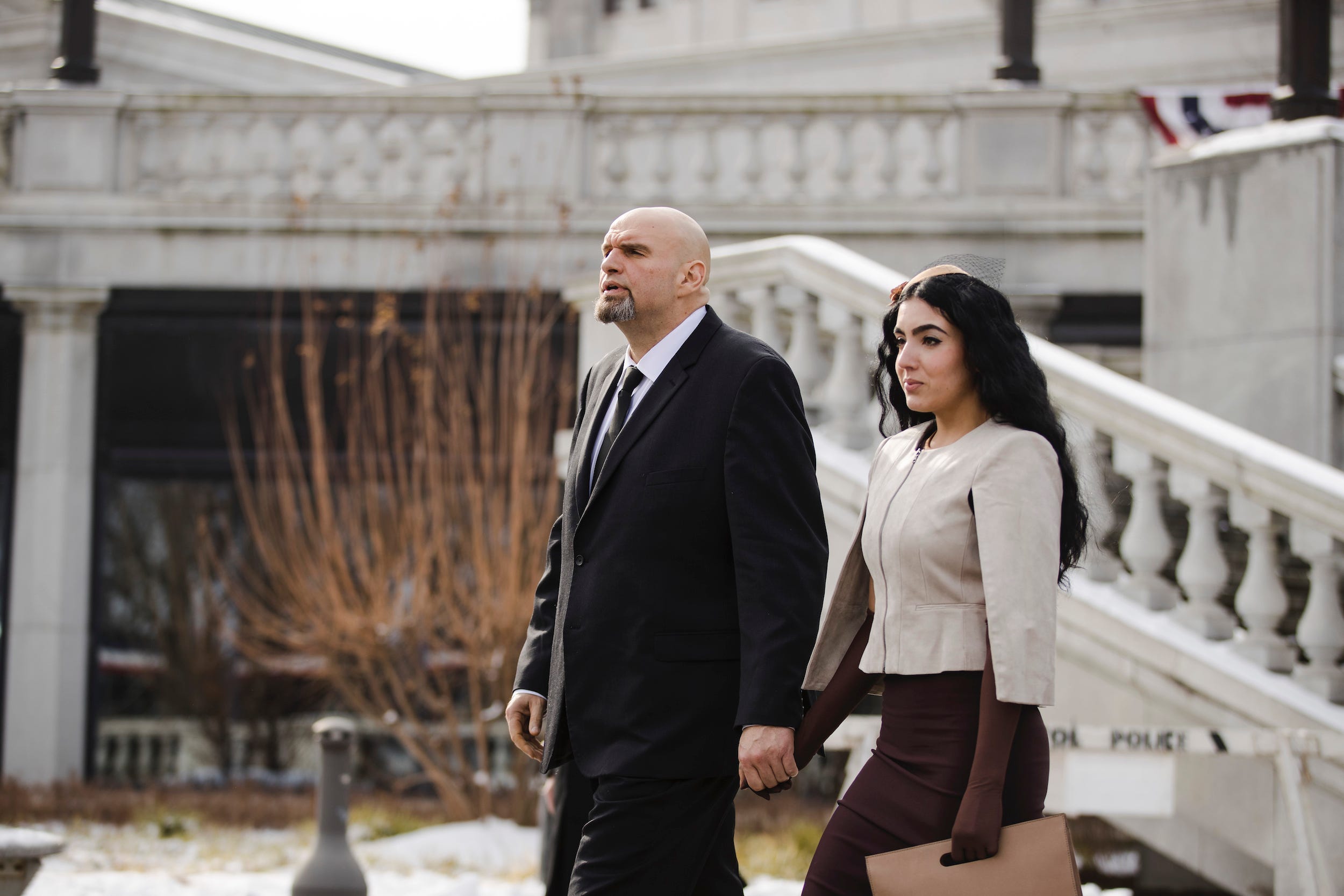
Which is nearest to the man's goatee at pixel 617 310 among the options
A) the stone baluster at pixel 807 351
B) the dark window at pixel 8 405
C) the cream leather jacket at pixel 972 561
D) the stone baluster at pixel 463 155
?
the cream leather jacket at pixel 972 561

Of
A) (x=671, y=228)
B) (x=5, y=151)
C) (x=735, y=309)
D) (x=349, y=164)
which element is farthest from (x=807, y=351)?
(x=5, y=151)

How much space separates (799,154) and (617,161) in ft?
4.37

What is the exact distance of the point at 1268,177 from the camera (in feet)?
24.5

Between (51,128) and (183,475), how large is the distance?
3179 mm

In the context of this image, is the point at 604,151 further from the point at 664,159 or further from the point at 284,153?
the point at 284,153

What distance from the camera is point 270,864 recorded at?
26.6ft

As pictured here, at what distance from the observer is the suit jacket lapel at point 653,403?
350 cm

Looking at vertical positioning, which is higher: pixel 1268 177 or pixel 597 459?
pixel 1268 177

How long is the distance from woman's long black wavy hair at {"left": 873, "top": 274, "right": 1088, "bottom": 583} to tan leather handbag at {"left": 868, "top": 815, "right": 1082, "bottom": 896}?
1.93ft

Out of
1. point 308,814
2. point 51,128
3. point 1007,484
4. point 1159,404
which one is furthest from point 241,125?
point 1007,484

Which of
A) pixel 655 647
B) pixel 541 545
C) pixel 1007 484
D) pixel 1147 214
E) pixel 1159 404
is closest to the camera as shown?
pixel 1007 484

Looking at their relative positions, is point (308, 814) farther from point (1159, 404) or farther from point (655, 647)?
point (655, 647)

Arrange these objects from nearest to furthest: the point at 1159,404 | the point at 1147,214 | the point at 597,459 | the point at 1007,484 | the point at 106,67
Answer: the point at 1007,484
the point at 597,459
the point at 1159,404
the point at 1147,214
the point at 106,67

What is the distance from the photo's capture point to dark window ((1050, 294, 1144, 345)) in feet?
35.3
